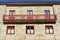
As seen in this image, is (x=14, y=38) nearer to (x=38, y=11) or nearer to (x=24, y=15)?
(x=24, y=15)

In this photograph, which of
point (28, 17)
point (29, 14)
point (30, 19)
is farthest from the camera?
point (29, 14)

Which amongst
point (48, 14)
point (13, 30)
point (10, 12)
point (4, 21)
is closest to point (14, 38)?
point (13, 30)

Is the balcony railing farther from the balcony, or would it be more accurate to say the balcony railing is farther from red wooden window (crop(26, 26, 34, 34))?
red wooden window (crop(26, 26, 34, 34))

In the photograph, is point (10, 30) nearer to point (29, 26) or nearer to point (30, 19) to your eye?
point (29, 26)

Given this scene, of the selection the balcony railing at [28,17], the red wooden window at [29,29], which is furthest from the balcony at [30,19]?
the red wooden window at [29,29]

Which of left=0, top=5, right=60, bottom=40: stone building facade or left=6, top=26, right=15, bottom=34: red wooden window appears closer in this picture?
left=0, top=5, right=60, bottom=40: stone building facade

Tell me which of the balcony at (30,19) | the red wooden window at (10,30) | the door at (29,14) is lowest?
the red wooden window at (10,30)

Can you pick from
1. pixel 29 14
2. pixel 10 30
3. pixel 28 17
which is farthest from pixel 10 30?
pixel 29 14

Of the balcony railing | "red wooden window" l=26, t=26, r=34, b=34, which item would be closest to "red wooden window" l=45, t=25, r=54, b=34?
the balcony railing

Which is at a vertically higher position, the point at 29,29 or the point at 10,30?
the point at 29,29

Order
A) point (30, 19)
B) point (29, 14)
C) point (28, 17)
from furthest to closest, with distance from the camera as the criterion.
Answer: point (29, 14) → point (28, 17) → point (30, 19)

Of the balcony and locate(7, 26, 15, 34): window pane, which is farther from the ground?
the balcony

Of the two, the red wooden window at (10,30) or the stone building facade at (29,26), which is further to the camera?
the red wooden window at (10,30)

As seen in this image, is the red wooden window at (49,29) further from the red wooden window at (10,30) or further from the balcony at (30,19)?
the red wooden window at (10,30)
